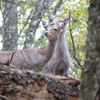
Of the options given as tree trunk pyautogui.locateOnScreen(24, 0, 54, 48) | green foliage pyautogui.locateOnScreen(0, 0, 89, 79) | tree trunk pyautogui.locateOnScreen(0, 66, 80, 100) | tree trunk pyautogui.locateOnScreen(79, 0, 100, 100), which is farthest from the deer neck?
tree trunk pyautogui.locateOnScreen(79, 0, 100, 100)

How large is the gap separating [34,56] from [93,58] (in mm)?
6227

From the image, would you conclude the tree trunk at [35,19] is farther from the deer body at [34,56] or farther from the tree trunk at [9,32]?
the deer body at [34,56]

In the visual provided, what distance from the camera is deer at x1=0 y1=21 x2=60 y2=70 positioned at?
8375mm

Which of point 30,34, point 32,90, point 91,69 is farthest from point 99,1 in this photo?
point 30,34

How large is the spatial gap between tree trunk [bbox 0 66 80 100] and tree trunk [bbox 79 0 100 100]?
104 cm

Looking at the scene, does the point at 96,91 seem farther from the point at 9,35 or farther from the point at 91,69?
the point at 9,35

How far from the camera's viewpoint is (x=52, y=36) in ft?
27.6

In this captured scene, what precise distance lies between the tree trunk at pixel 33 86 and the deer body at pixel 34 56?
14.6 ft

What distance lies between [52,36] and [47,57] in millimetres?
Answer: 845

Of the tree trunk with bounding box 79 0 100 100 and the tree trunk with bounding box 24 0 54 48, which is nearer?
the tree trunk with bounding box 79 0 100 100

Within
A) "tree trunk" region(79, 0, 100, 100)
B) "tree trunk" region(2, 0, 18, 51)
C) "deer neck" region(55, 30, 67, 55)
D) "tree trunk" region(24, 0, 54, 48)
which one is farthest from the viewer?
"tree trunk" region(2, 0, 18, 51)

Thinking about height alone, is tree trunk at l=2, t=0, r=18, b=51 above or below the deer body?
above

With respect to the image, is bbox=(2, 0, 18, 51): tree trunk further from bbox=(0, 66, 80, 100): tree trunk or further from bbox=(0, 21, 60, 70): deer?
bbox=(0, 66, 80, 100): tree trunk

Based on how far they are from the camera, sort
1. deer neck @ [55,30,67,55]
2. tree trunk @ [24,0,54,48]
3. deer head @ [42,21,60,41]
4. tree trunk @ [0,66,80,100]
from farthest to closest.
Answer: tree trunk @ [24,0,54,48] < deer neck @ [55,30,67,55] < deer head @ [42,21,60,41] < tree trunk @ [0,66,80,100]
